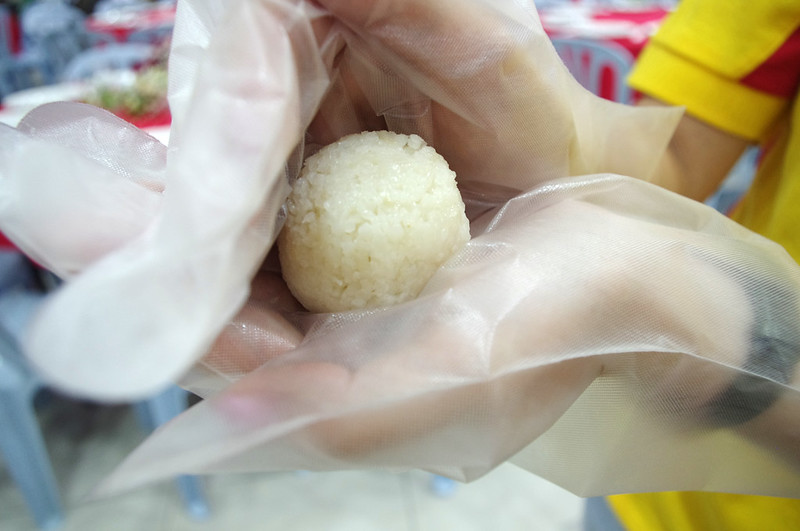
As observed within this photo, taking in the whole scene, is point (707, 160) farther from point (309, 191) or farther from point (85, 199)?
point (85, 199)

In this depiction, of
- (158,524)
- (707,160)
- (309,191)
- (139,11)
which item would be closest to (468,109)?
(309,191)

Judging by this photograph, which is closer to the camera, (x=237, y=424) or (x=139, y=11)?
(x=237, y=424)

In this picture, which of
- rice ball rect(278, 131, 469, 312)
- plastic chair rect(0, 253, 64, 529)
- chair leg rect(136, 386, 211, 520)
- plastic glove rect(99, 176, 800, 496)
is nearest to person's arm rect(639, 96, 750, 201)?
plastic glove rect(99, 176, 800, 496)

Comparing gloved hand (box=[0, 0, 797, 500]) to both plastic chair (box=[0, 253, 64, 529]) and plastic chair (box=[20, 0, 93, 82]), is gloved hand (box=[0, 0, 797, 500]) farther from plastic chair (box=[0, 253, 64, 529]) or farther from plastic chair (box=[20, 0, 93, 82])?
plastic chair (box=[20, 0, 93, 82])

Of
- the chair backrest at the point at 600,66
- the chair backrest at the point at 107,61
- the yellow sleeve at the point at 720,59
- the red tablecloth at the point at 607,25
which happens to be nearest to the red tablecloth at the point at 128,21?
the chair backrest at the point at 107,61

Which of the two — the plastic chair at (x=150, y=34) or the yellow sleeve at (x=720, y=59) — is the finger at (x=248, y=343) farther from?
the plastic chair at (x=150, y=34)

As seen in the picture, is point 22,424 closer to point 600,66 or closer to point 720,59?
point 720,59

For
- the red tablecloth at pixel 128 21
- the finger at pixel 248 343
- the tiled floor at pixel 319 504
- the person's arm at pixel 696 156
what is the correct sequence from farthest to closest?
1. the red tablecloth at pixel 128 21
2. the tiled floor at pixel 319 504
3. the person's arm at pixel 696 156
4. the finger at pixel 248 343

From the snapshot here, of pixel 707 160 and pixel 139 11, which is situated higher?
pixel 707 160
